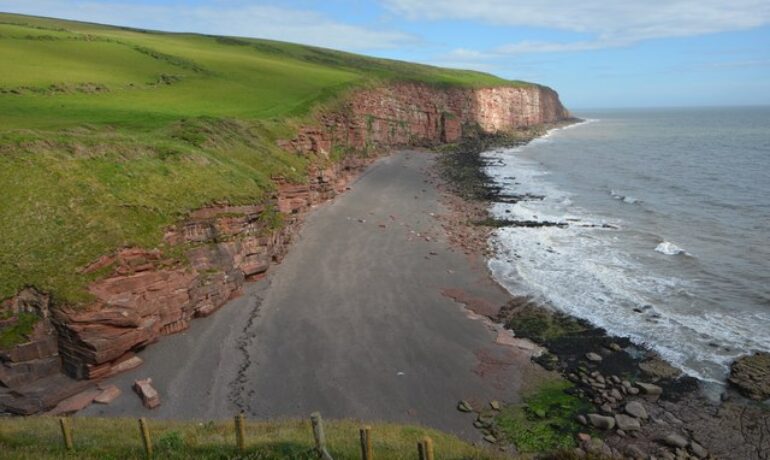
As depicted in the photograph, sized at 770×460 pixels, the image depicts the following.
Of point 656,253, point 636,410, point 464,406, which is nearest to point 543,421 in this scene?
point 464,406

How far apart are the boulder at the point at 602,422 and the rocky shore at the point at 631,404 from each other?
1.2 inches

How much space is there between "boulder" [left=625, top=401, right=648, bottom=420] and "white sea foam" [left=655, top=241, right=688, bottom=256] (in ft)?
60.0

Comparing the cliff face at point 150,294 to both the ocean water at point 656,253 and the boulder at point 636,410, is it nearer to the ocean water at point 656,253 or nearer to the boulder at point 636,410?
the ocean water at point 656,253

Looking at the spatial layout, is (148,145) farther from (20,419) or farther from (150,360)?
(20,419)

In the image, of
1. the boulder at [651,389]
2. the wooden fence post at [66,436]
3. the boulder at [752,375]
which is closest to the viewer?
the wooden fence post at [66,436]

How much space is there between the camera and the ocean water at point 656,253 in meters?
22.1

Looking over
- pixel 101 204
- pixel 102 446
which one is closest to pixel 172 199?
pixel 101 204

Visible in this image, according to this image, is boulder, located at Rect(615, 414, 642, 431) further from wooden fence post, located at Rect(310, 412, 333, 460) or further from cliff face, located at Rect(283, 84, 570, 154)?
cliff face, located at Rect(283, 84, 570, 154)

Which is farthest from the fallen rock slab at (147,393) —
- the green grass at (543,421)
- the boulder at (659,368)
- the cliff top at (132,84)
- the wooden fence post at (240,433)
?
the boulder at (659,368)

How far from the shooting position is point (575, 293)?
26109 mm

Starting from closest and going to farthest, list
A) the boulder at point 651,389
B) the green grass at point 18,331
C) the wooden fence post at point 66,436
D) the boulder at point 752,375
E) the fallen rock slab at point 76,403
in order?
the wooden fence post at point 66,436 → the fallen rock slab at point 76,403 → the green grass at point 18,331 → the boulder at point 752,375 → the boulder at point 651,389

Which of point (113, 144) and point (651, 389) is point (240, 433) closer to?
point (651, 389)

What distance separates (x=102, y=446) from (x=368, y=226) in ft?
84.8

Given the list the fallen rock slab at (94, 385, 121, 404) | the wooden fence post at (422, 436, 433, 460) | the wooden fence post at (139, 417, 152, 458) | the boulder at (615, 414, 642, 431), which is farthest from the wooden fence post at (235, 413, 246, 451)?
the boulder at (615, 414, 642, 431)
